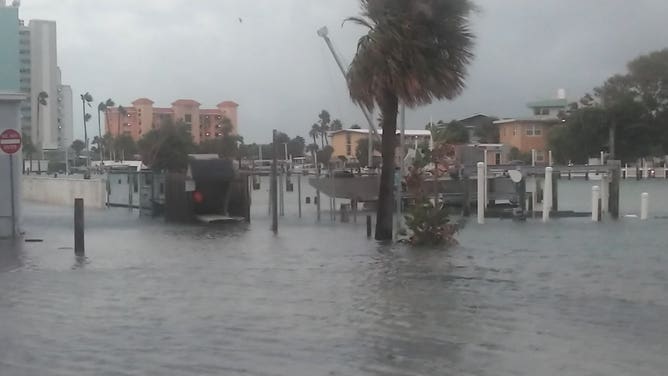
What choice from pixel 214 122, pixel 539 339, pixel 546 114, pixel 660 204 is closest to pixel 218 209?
pixel 539 339

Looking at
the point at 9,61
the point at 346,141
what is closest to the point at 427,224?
the point at 9,61

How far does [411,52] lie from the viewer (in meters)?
19.7

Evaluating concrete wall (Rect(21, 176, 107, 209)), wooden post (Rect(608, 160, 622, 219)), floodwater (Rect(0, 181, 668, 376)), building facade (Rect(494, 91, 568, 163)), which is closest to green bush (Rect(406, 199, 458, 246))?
floodwater (Rect(0, 181, 668, 376))

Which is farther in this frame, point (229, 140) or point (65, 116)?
point (65, 116)

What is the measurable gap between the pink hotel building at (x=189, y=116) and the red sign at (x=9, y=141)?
44.6 m

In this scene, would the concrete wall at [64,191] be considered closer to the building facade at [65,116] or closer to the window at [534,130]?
the window at [534,130]

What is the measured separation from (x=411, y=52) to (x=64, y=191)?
91.2 ft

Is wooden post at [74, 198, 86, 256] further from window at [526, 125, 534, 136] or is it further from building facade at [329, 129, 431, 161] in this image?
window at [526, 125, 534, 136]

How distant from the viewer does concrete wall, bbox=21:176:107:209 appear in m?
39.5

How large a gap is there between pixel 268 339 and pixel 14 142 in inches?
521

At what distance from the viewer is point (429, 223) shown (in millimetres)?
20906

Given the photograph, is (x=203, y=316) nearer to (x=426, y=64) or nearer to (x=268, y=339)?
(x=268, y=339)

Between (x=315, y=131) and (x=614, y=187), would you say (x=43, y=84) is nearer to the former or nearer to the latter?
(x=315, y=131)

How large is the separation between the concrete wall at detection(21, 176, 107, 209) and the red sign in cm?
1802
